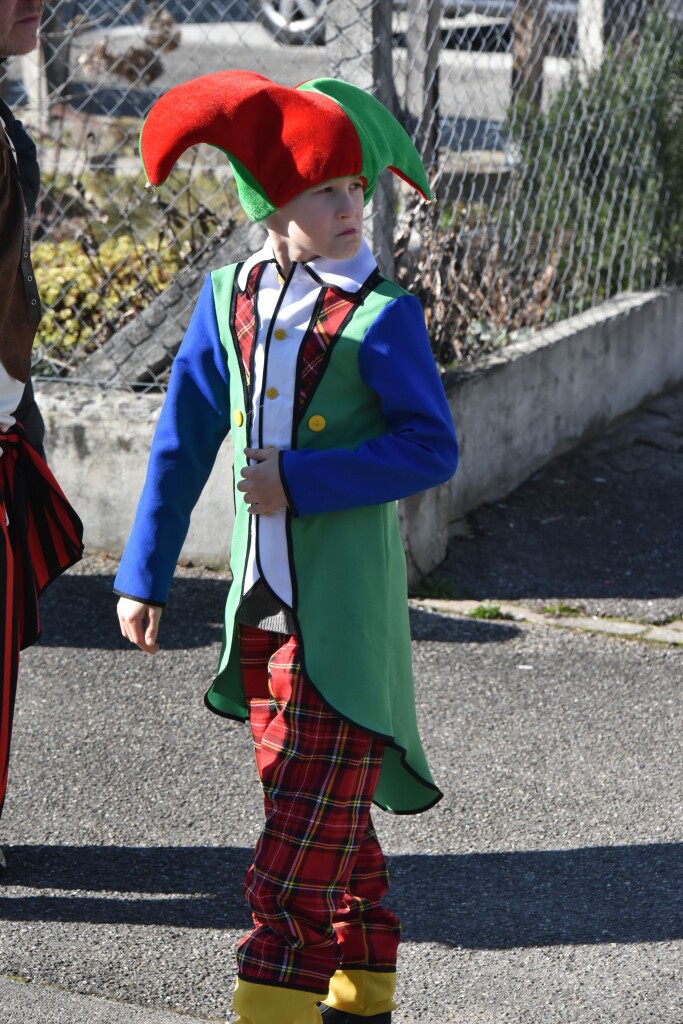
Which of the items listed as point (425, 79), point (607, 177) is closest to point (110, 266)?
point (425, 79)

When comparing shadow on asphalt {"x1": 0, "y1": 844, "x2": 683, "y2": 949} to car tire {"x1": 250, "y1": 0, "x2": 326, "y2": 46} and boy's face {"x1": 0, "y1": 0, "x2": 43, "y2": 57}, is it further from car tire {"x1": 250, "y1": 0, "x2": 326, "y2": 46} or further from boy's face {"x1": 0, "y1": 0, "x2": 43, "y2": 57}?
car tire {"x1": 250, "y1": 0, "x2": 326, "y2": 46}

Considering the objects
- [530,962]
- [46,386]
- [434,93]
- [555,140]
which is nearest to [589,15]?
[555,140]

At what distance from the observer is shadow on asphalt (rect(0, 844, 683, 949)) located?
9.63 feet

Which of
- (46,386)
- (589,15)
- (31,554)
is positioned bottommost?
(46,386)

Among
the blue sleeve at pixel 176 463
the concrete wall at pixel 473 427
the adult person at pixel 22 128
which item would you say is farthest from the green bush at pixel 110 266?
the blue sleeve at pixel 176 463

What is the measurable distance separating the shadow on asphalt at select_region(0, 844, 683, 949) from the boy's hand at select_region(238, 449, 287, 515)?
1130 millimetres

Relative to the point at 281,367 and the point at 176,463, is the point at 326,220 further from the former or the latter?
the point at 176,463

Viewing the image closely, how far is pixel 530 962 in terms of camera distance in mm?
2793

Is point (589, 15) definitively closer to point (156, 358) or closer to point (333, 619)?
point (156, 358)

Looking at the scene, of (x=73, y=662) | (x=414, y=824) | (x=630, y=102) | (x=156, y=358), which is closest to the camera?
(x=414, y=824)

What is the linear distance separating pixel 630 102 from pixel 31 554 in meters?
4.90

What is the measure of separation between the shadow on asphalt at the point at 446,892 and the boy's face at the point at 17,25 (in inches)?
69.9

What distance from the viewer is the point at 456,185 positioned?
229 inches

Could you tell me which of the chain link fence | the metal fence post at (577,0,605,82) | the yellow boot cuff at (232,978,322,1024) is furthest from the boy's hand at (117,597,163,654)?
the metal fence post at (577,0,605,82)
